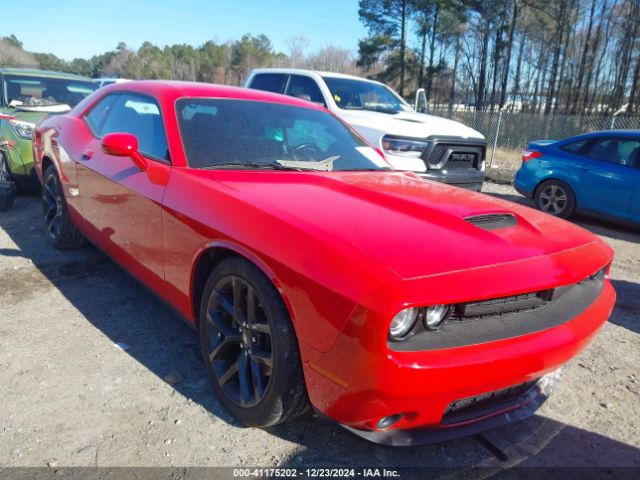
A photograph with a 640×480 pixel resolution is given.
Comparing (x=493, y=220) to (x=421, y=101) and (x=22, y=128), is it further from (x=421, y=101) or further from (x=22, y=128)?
(x=421, y=101)

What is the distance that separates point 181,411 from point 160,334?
88 centimetres

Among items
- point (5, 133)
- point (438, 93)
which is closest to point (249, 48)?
point (438, 93)

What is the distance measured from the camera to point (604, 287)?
2.43 metres

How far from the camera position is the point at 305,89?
23.7 feet

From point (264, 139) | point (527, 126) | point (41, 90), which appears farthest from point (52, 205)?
point (527, 126)

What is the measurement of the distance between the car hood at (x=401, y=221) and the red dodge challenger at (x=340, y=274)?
1 cm

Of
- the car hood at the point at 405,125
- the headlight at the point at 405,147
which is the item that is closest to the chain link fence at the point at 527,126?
the car hood at the point at 405,125

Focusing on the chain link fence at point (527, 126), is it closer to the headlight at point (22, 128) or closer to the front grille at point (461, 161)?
the front grille at point (461, 161)

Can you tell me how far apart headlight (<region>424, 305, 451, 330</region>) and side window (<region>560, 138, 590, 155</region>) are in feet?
21.3

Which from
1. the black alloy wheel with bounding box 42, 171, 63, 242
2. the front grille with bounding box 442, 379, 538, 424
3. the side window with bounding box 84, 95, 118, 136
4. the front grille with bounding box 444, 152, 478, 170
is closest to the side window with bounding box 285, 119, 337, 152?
the side window with bounding box 84, 95, 118, 136

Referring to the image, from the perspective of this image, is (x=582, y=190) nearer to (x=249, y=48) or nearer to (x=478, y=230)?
(x=478, y=230)

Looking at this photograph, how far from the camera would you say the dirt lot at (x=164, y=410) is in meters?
2.10

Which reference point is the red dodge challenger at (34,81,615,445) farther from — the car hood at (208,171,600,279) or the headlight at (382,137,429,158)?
the headlight at (382,137,429,158)

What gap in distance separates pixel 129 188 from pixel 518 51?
35.2m
